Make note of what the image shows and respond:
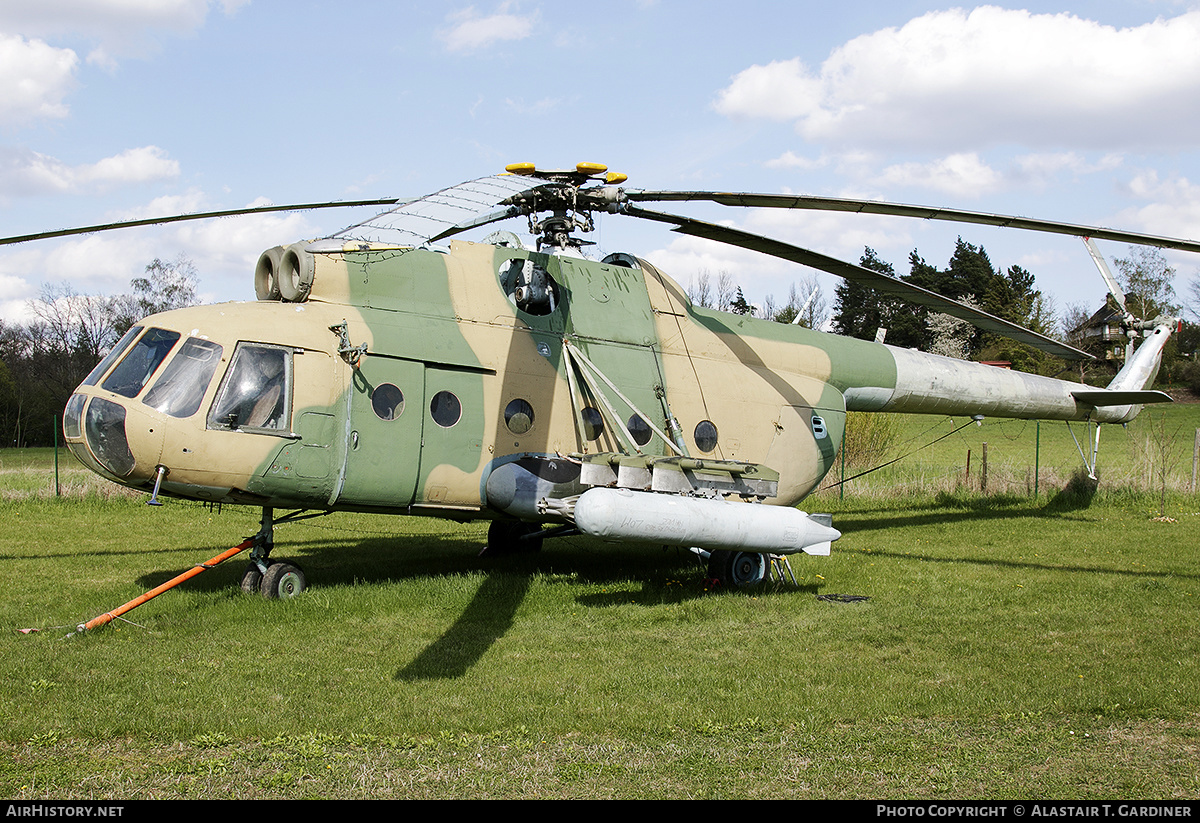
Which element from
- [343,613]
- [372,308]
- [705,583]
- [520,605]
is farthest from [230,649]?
[705,583]

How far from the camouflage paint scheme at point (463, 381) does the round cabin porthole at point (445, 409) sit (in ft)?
0.18

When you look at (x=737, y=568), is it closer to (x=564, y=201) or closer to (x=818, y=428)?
(x=818, y=428)

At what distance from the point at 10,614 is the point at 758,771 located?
7.15 meters

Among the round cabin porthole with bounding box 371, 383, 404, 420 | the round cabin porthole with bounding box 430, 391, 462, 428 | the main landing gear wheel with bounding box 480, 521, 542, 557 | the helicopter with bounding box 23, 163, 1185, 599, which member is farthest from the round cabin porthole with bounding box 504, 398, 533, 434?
the main landing gear wheel with bounding box 480, 521, 542, 557

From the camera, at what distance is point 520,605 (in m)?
8.69

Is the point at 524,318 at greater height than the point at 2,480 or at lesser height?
greater

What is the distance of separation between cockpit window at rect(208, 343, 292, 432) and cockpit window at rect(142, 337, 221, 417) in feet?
0.54

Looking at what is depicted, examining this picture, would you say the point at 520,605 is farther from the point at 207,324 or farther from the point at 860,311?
the point at 860,311

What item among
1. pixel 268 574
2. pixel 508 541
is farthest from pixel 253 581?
pixel 508 541

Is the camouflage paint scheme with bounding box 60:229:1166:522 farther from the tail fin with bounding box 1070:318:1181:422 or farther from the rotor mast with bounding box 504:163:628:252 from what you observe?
the tail fin with bounding box 1070:318:1181:422

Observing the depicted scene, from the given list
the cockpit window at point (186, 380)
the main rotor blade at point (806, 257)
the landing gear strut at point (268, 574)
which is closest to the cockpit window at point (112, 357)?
the cockpit window at point (186, 380)

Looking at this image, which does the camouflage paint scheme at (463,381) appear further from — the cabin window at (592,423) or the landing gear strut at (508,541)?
the landing gear strut at (508,541)

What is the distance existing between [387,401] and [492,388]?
113cm

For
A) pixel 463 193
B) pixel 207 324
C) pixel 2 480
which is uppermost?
pixel 463 193
